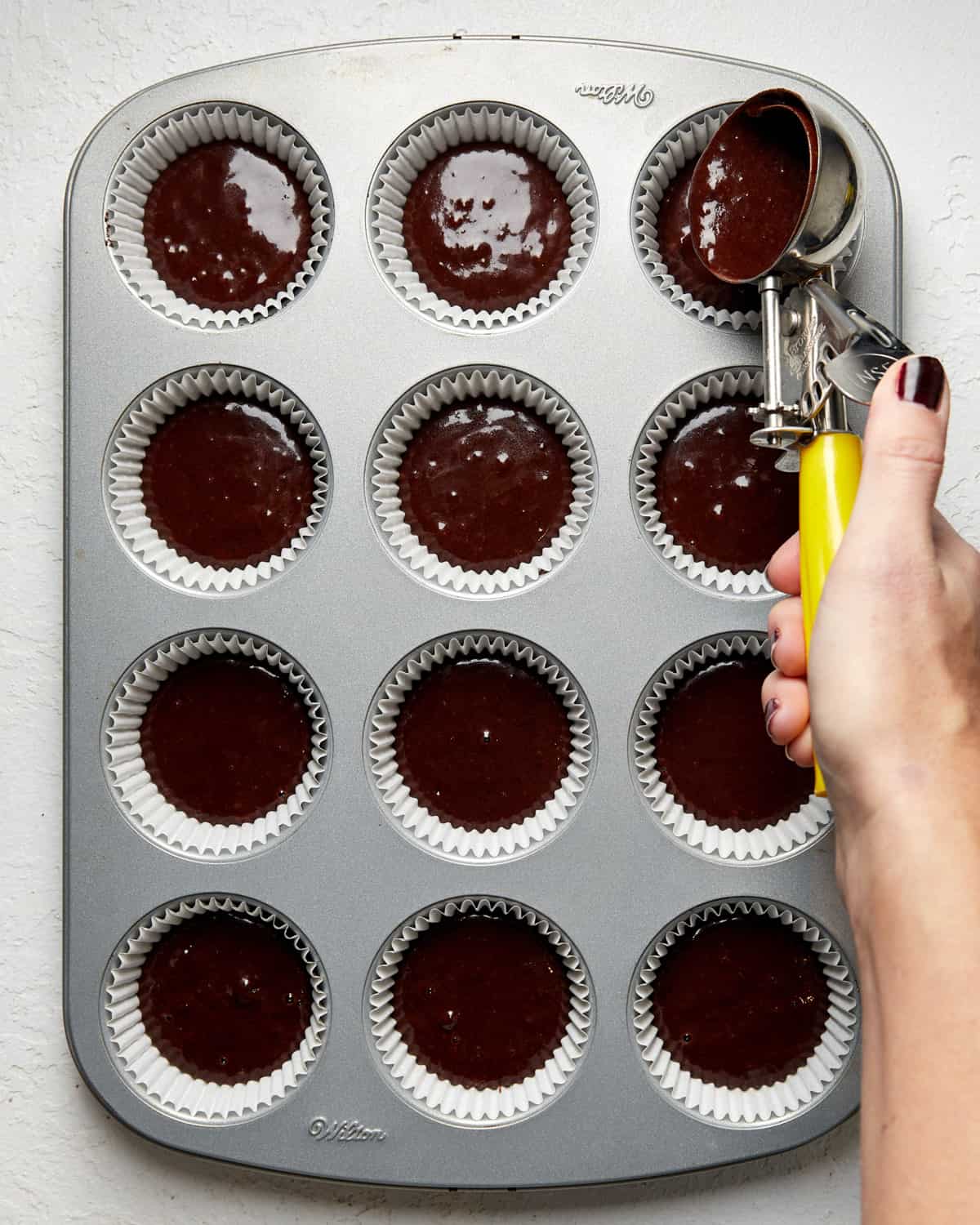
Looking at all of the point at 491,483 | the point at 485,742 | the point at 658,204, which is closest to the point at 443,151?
the point at 658,204

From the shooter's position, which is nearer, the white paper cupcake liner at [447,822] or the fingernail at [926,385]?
the fingernail at [926,385]

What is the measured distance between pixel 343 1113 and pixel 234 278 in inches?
29.0

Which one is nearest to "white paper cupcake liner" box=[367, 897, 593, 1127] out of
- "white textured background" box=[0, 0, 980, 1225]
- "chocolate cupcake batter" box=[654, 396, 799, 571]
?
"white textured background" box=[0, 0, 980, 1225]

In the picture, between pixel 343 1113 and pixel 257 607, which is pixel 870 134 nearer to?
pixel 257 607

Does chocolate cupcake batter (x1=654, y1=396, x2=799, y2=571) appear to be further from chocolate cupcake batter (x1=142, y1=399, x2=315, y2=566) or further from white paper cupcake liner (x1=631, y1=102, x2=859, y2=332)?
chocolate cupcake batter (x1=142, y1=399, x2=315, y2=566)

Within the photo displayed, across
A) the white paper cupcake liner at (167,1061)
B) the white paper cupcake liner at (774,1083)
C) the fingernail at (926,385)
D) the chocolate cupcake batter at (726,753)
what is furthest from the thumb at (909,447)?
the white paper cupcake liner at (167,1061)

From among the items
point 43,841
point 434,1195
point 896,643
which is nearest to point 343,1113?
point 434,1195

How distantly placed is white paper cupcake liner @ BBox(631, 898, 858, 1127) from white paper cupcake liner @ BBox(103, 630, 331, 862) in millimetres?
334

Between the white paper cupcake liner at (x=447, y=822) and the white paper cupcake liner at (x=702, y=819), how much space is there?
5cm

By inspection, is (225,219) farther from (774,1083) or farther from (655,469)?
(774,1083)

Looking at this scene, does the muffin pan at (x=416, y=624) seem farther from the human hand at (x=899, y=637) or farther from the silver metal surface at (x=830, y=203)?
the human hand at (x=899, y=637)

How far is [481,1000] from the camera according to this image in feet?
2.72

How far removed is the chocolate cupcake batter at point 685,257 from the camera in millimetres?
804

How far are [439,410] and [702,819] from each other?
43 cm
